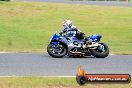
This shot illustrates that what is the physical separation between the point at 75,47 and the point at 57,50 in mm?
650

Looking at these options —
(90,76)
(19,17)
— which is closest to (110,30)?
(19,17)

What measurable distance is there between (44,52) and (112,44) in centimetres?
422

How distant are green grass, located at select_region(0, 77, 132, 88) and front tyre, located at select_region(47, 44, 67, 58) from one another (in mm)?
5362

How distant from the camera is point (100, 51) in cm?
1755

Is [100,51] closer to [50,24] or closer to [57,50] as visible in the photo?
[57,50]

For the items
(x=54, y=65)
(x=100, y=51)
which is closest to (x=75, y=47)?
(x=100, y=51)

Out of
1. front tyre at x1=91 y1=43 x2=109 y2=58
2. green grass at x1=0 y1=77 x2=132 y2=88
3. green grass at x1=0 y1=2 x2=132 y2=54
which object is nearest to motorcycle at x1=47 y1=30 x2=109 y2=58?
front tyre at x1=91 y1=43 x2=109 y2=58

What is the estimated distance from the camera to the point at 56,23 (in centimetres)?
3006

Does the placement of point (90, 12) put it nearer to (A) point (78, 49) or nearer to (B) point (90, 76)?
(A) point (78, 49)

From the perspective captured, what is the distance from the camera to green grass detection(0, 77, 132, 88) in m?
10.7

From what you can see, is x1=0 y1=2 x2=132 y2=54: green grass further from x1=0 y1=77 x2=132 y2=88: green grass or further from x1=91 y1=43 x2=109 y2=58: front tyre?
x1=0 y1=77 x2=132 y2=88: green grass

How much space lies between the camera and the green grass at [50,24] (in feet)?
72.2

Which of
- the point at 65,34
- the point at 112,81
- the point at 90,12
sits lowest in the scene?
the point at 90,12

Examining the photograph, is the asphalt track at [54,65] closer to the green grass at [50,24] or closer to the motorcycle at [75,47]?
the motorcycle at [75,47]
